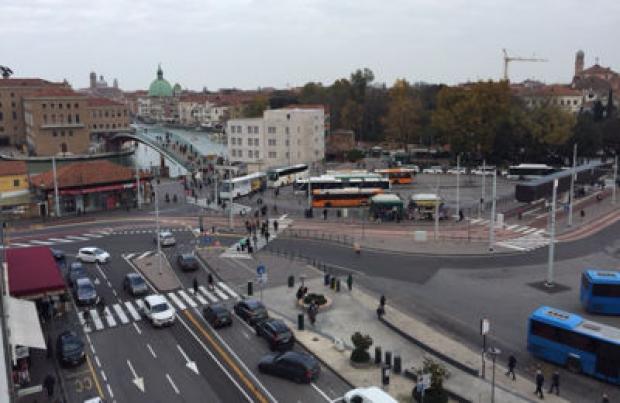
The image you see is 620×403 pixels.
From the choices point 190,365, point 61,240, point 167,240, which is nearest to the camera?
point 190,365

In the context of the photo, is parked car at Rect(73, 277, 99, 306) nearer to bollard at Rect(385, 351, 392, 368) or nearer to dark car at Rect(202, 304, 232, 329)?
dark car at Rect(202, 304, 232, 329)

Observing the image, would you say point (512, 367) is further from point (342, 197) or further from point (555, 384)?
point (342, 197)

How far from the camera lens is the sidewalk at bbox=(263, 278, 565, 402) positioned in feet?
70.7

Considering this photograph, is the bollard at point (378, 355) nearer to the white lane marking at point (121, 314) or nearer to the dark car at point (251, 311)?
the dark car at point (251, 311)

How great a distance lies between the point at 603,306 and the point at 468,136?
57312mm

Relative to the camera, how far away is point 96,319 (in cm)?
2970

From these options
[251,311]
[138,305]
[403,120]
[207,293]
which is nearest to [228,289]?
[207,293]

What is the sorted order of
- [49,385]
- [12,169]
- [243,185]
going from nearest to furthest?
[49,385]
[12,169]
[243,185]

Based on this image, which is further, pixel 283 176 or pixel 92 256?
pixel 283 176

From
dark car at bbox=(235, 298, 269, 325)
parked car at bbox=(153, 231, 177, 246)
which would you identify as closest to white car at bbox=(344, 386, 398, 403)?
dark car at bbox=(235, 298, 269, 325)

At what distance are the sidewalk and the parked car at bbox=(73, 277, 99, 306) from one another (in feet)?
33.4

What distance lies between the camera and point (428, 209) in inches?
2115

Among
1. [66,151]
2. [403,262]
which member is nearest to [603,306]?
[403,262]

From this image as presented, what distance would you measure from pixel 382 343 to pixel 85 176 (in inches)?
1700
